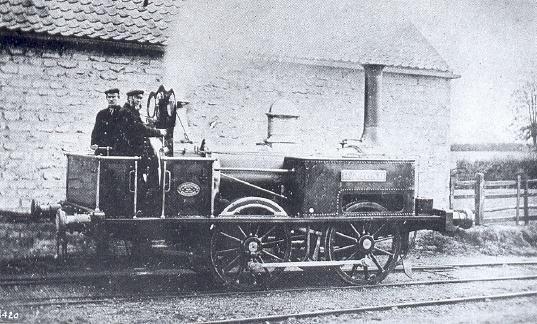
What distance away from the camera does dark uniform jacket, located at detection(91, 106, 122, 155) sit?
7.43 m

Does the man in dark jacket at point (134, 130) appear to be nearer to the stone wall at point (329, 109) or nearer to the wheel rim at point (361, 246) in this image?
the wheel rim at point (361, 246)

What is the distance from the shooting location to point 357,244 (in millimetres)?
8055

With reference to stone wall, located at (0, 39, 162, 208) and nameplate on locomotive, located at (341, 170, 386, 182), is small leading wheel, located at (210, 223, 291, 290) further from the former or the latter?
stone wall, located at (0, 39, 162, 208)

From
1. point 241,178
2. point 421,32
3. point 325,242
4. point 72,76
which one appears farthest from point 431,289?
point 421,32

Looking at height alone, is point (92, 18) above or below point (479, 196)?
above

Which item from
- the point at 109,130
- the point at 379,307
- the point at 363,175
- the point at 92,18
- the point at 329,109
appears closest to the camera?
the point at 379,307

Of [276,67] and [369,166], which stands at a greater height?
[276,67]

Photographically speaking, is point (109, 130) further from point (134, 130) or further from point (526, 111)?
point (526, 111)

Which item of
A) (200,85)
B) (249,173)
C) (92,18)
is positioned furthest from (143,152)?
(200,85)

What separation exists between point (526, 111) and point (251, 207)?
422 cm

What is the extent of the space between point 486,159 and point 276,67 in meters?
6.83

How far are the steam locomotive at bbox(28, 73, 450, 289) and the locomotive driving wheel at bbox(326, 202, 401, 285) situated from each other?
0.05 feet

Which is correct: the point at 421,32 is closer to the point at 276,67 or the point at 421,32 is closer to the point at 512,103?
the point at 276,67

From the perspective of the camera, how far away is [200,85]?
38.1 ft
